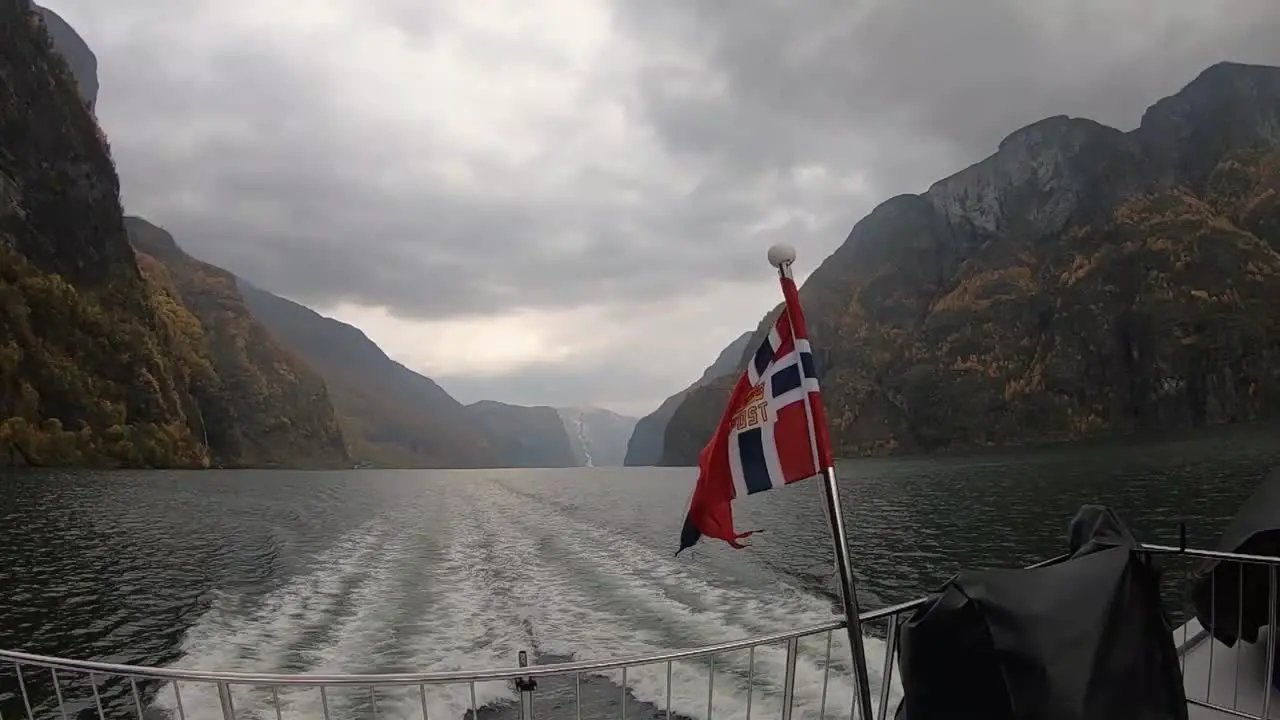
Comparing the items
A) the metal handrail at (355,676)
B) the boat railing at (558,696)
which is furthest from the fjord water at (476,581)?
the metal handrail at (355,676)

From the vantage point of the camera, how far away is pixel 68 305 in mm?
112750

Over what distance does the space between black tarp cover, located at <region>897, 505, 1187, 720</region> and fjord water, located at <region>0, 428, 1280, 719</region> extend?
312 inches

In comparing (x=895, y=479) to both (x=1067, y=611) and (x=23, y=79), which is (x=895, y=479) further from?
(x=23, y=79)

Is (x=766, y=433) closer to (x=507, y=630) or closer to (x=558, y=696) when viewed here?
(x=558, y=696)

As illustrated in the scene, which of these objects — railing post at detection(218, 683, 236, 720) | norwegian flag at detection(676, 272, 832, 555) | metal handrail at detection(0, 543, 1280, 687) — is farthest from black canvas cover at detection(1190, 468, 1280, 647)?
railing post at detection(218, 683, 236, 720)

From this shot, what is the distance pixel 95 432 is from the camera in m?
107

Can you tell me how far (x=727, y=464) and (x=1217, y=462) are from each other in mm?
81105

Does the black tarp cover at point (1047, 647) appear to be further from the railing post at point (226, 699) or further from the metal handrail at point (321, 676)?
the railing post at point (226, 699)

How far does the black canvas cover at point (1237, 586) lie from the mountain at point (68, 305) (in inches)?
4633

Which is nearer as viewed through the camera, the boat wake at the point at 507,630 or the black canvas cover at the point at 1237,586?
the black canvas cover at the point at 1237,586

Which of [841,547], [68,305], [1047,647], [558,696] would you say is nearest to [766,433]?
[841,547]

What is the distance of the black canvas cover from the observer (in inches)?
248

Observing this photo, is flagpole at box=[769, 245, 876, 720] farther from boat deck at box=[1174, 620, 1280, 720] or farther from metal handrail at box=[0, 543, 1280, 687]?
boat deck at box=[1174, 620, 1280, 720]

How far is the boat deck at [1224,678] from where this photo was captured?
6.15m
